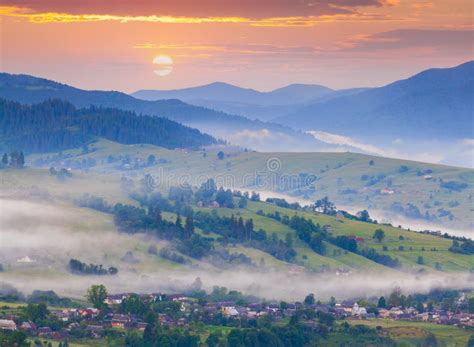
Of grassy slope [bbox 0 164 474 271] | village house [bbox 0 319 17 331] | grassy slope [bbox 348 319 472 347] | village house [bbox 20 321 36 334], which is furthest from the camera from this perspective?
grassy slope [bbox 0 164 474 271]

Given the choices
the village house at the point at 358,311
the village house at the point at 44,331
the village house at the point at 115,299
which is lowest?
the village house at the point at 44,331

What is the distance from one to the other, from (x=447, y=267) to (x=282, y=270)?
78.1 ft


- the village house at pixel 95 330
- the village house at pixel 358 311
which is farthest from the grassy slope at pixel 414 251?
the village house at pixel 95 330

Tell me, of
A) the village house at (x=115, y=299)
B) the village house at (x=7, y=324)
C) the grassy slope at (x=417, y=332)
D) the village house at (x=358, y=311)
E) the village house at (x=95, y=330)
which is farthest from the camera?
the village house at (x=358, y=311)

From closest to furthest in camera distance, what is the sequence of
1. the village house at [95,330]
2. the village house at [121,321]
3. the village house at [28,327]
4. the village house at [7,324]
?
the village house at [7,324], the village house at [28,327], the village house at [95,330], the village house at [121,321]

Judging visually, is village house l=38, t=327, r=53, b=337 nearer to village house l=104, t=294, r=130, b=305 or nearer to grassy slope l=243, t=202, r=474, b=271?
village house l=104, t=294, r=130, b=305

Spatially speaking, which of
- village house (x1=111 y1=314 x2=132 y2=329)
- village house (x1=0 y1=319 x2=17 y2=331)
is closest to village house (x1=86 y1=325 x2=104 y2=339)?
village house (x1=111 y1=314 x2=132 y2=329)

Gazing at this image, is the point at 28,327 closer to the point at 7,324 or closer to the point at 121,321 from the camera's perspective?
the point at 7,324

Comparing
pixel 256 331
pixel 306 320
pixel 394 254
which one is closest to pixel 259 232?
pixel 394 254

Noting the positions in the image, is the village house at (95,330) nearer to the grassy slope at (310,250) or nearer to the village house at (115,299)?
the village house at (115,299)

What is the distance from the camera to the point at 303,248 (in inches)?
7131

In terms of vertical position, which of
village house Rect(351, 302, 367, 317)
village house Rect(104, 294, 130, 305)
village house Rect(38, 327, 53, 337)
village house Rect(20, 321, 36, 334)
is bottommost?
village house Rect(38, 327, 53, 337)

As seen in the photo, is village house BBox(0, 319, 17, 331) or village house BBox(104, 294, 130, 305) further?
village house BBox(104, 294, 130, 305)

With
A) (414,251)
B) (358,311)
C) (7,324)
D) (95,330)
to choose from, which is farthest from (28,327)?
(414,251)
